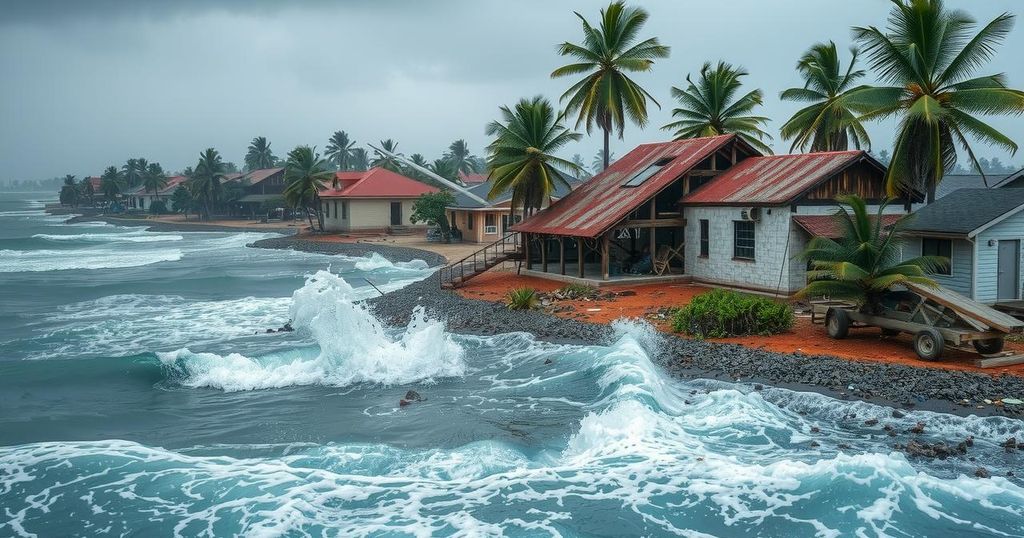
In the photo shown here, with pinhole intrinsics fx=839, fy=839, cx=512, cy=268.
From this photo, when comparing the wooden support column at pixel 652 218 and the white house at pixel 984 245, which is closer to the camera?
the white house at pixel 984 245

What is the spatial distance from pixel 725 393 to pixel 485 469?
529 centimetres

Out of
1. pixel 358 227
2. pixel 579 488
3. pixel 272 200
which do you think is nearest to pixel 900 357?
pixel 579 488

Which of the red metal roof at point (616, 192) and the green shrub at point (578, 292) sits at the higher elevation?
the red metal roof at point (616, 192)

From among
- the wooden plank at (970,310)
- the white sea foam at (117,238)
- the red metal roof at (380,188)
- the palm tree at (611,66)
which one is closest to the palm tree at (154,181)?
the white sea foam at (117,238)

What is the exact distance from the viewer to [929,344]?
53.3 feet

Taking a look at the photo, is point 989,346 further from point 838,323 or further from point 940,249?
point 940,249

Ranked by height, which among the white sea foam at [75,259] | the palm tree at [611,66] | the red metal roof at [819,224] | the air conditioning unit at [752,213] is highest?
the palm tree at [611,66]

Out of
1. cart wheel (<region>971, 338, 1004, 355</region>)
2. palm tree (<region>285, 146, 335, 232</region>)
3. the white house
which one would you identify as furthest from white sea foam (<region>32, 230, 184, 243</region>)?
cart wheel (<region>971, 338, 1004, 355</region>)

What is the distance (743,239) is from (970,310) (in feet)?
31.9

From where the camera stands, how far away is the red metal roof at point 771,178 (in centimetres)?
2364

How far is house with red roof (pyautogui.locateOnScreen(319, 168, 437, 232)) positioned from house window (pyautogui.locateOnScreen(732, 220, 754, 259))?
130 ft

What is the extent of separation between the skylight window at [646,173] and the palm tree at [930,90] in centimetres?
777

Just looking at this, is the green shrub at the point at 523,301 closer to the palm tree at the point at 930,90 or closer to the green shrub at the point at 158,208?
the palm tree at the point at 930,90

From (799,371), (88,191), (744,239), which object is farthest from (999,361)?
(88,191)
